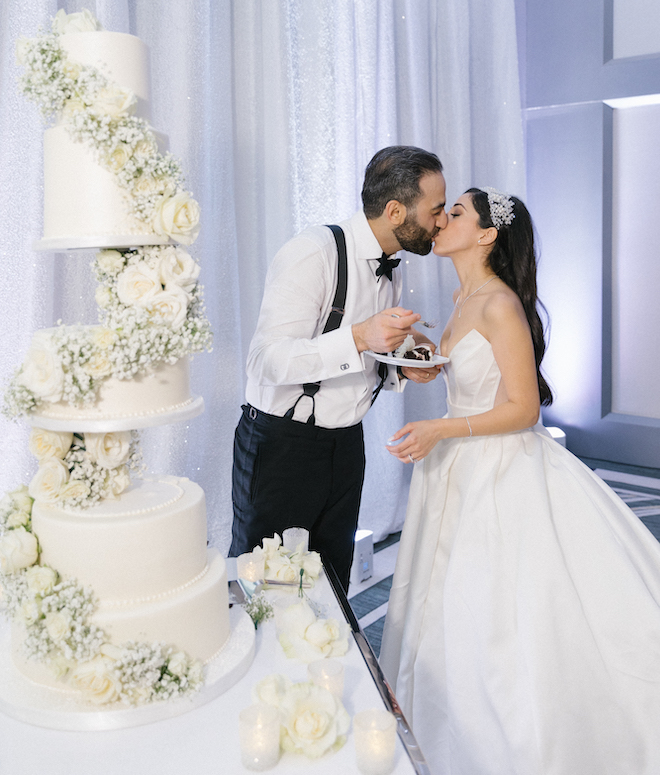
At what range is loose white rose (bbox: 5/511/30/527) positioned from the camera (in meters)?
1.33

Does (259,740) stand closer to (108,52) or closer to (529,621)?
(529,621)

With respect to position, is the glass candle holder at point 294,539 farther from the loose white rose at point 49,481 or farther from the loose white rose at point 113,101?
the loose white rose at point 113,101

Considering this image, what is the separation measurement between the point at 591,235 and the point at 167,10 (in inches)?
138

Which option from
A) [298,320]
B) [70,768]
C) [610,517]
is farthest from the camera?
[298,320]

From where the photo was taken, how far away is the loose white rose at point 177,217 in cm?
127

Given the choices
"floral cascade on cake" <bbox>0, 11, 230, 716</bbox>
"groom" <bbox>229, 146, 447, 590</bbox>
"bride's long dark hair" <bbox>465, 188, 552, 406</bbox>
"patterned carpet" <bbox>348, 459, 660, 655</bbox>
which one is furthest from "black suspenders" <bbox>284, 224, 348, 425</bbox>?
"patterned carpet" <bbox>348, 459, 660, 655</bbox>

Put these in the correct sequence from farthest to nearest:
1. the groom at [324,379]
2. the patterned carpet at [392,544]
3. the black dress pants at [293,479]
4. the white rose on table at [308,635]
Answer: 1. the patterned carpet at [392,544]
2. the black dress pants at [293,479]
3. the groom at [324,379]
4. the white rose on table at [308,635]

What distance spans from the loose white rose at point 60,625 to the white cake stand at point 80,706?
152 mm

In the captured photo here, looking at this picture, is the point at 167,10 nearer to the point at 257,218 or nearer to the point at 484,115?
the point at 257,218

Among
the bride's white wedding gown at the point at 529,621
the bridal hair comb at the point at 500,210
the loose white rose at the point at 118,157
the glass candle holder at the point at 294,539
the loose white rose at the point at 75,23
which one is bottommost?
the bride's white wedding gown at the point at 529,621

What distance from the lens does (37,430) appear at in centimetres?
133

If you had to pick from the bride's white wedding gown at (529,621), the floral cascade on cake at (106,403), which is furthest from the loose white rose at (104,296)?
the bride's white wedding gown at (529,621)

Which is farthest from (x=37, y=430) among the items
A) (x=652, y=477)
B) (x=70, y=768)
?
(x=652, y=477)

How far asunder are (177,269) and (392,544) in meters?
3.07
